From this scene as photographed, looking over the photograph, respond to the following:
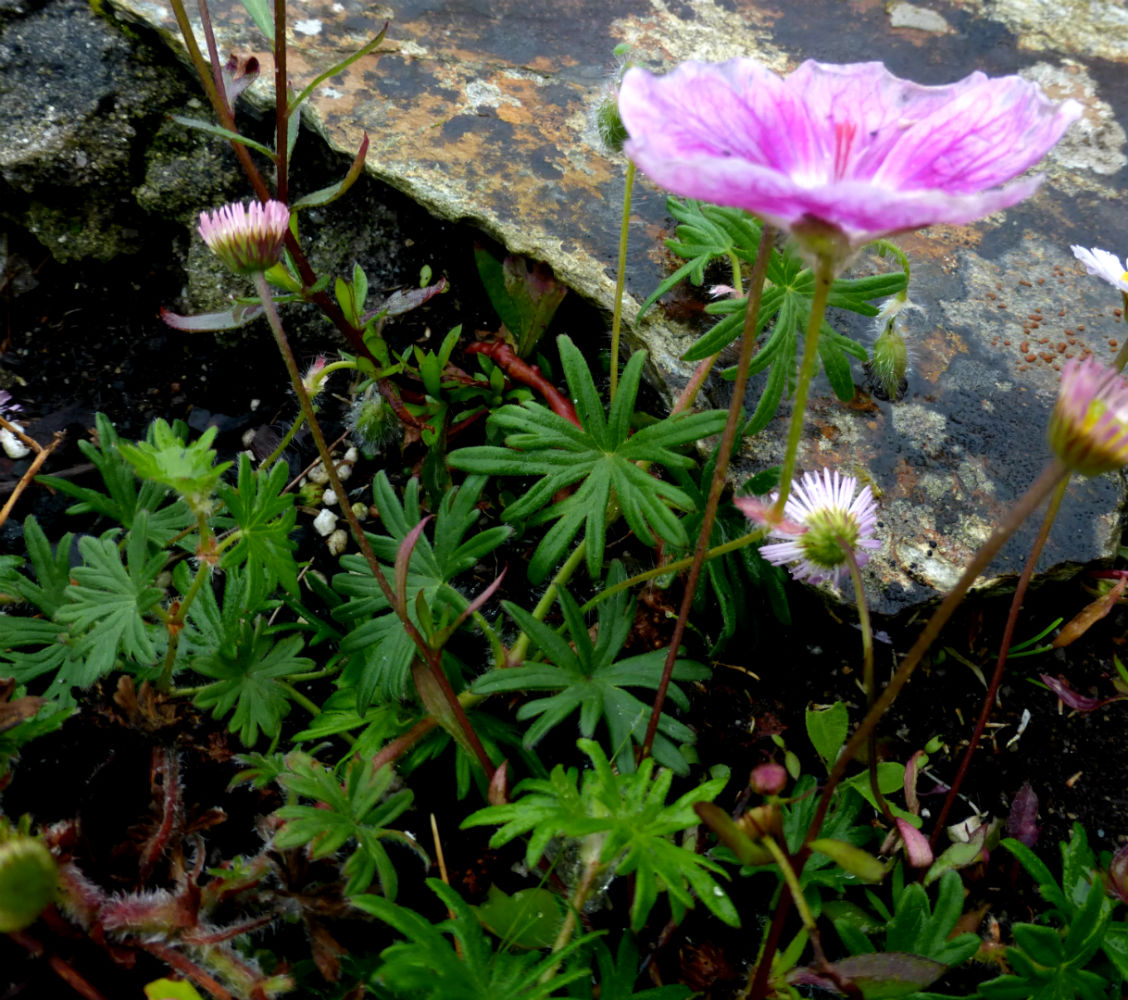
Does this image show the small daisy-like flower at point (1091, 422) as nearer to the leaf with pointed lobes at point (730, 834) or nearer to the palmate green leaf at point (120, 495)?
the leaf with pointed lobes at point (730, 834)

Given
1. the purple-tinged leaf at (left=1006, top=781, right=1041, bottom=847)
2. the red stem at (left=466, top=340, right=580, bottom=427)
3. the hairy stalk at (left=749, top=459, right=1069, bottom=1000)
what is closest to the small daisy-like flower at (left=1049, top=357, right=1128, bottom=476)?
the hairy stalk at (left=749, top=459, right=1069, bottom=1000)

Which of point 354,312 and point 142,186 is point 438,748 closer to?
point 354,312

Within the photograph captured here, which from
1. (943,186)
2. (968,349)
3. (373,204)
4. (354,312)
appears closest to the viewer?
(943,186)

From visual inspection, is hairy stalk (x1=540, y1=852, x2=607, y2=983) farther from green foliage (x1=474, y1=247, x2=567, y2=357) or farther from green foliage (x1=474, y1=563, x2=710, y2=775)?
green foliage (x1=474, y1=247, x2=567, y2=357)

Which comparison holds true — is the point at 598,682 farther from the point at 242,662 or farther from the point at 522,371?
the point at 522,371

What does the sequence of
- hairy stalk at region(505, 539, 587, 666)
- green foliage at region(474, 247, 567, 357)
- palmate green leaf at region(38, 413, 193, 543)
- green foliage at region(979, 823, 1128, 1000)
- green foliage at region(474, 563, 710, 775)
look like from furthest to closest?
1. green foliage at region(474, 247, 567, 357)
2. palmate green leaf at region(38, 413, 193, 543)
3. hairy stalk at region(505, 539, 587, 666)
4. green foliage at region(474, 563, 710, 775)
5. green foliage at region(979, 823, 1128, 1000)

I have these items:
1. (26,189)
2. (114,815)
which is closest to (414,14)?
(26,189)

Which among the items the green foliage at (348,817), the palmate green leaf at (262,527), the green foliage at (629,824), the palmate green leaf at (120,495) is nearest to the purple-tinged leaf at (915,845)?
the green foliage at (629,824)
